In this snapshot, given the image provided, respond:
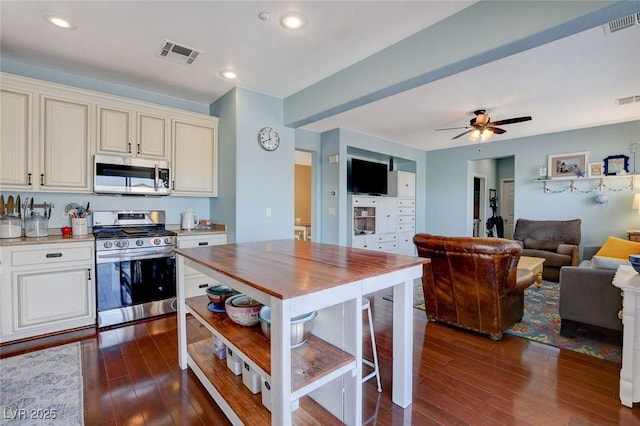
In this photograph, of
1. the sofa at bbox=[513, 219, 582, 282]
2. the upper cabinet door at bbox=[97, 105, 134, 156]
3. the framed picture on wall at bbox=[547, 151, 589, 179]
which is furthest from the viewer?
the framed picture on wall at bbox=[547, 151, 589, 179]

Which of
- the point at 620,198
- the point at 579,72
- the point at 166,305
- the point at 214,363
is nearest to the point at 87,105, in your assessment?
the point at 166,305

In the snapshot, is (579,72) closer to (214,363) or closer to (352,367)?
(352,367)

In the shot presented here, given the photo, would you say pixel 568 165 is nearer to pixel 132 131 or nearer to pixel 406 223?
pixel 406 223

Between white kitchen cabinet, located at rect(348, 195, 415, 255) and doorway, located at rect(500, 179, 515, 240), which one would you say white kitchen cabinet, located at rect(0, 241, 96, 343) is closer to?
white kitchen cabinet, located at rect(348, 195, 415, 255)

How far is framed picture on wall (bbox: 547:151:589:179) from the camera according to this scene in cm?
506

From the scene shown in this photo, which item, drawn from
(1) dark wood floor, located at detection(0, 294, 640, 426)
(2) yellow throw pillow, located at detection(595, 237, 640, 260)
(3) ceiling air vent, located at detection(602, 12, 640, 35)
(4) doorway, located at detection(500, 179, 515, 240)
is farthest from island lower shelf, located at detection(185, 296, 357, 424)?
(4) doorway, located at detection(500, 179, 515, 240)

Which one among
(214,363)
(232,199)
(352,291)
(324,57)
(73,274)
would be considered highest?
(324,57)

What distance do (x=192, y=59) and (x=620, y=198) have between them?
6558mm

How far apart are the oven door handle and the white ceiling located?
188cm

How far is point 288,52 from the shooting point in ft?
8.64

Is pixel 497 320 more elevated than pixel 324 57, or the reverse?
pixel 324 57

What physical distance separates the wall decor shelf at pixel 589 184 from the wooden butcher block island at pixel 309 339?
5.27 meters

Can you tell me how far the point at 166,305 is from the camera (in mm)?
3166

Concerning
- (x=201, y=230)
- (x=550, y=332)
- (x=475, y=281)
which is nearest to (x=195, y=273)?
(x=201, y=230)
